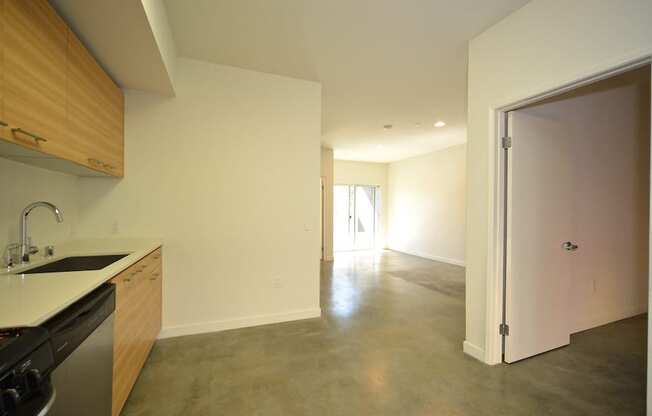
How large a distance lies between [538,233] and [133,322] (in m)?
3.09

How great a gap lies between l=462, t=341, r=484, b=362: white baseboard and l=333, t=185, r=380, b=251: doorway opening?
608 cm

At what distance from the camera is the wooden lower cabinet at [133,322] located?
5.03ft

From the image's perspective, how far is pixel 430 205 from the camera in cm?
713

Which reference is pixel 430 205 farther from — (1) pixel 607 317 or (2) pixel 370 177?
(1) pixel 607 317

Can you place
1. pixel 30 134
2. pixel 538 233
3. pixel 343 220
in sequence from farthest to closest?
pixel 343 220
pixel 538 233
pixel 30 134

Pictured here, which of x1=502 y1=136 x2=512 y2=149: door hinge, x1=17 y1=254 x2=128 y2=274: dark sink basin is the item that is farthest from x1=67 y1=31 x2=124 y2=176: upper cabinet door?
x1=502 y1=136 x2=512 y2=149: door hinge

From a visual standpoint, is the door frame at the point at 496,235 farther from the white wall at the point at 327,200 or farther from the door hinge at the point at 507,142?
the white wall at the point at 327,200

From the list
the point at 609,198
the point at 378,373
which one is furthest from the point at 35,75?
the point at 609,198

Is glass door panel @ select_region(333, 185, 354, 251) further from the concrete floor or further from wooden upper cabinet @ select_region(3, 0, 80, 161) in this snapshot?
wooden upper cabinet @ select_region(3, 0, 80, 161)

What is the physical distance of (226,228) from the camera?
9.34 feet

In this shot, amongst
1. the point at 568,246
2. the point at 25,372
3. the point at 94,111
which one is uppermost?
the point at 94,111

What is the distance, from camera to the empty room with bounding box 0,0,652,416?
1.44m

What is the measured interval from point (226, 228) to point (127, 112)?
1.38 meters

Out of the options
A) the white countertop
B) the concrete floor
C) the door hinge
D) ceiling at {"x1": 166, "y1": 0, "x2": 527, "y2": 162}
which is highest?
ceiling at {"x1": 166, "y1": 0, "x2": 527, "y2": 162}
